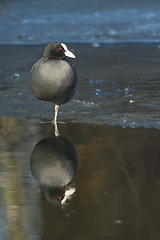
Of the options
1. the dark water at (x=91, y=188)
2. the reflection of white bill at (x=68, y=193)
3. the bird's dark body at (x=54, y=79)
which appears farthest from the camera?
the bird's dark body at (x=54, y=79)

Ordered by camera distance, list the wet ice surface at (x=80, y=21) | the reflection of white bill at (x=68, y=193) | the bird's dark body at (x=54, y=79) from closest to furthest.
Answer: the reflection of white bill at (x=68, y=193), the bird's dark body at (x=54, y=79), the wet ice surface at (x=80, y=21)

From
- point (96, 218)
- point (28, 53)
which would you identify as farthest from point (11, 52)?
point (96, 218)

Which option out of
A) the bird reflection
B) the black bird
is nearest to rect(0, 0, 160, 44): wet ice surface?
the black bird

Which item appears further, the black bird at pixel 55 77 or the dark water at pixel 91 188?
the black bird at pixel 55 77

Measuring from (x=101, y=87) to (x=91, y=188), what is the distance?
14.1ft

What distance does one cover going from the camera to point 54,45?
6.74 meters

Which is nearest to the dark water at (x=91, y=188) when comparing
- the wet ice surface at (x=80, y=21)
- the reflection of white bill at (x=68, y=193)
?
the reflection of white bill at (x=68, y=193)

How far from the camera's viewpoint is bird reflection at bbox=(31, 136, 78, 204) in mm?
4703

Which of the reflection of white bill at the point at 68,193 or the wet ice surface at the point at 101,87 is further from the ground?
the reflection of white bill at the point at 68,193

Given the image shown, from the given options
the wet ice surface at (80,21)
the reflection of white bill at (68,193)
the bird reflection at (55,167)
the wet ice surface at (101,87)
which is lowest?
the wet ice surface at (80,21)

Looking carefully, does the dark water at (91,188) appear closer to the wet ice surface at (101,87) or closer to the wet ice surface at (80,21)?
the wet ice surface at (101,87)

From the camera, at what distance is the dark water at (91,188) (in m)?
3.98

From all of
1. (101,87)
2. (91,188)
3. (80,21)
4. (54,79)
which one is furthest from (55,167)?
(80,21)

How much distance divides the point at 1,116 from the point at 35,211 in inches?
123
